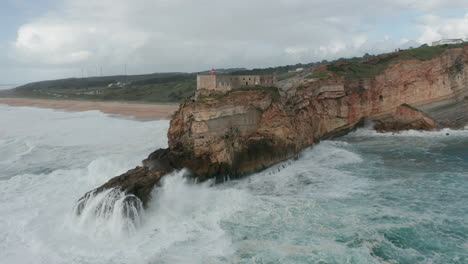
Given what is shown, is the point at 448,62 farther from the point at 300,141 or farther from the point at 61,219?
the point at 61,219

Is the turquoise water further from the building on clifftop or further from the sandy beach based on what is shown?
the sandy beach

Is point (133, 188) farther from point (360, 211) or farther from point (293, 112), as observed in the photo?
point (293, 112)

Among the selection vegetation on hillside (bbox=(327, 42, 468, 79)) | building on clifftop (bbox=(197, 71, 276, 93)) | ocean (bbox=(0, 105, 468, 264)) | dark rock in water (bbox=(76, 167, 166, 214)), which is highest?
vegetation on hillside (bbox=(327, 42, 468, 79))

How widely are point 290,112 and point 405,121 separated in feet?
42.1

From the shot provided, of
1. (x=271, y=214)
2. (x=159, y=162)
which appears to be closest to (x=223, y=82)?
(x=159, y=162)

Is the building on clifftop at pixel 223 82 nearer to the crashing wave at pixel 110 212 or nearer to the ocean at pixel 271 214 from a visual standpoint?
the ocean at pixel 271 214

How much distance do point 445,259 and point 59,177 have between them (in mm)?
19476

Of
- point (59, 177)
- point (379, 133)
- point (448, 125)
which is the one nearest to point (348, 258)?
point (59, 177)

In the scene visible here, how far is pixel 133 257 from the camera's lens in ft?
36.9

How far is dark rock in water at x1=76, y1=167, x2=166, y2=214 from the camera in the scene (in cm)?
1411

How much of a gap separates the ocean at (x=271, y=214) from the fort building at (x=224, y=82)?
6315 mm

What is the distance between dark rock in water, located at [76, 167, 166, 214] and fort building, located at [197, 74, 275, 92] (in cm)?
833

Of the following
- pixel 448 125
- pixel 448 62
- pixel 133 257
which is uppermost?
pixel 448 62

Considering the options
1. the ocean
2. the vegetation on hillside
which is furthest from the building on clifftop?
the vegetation on hillside
